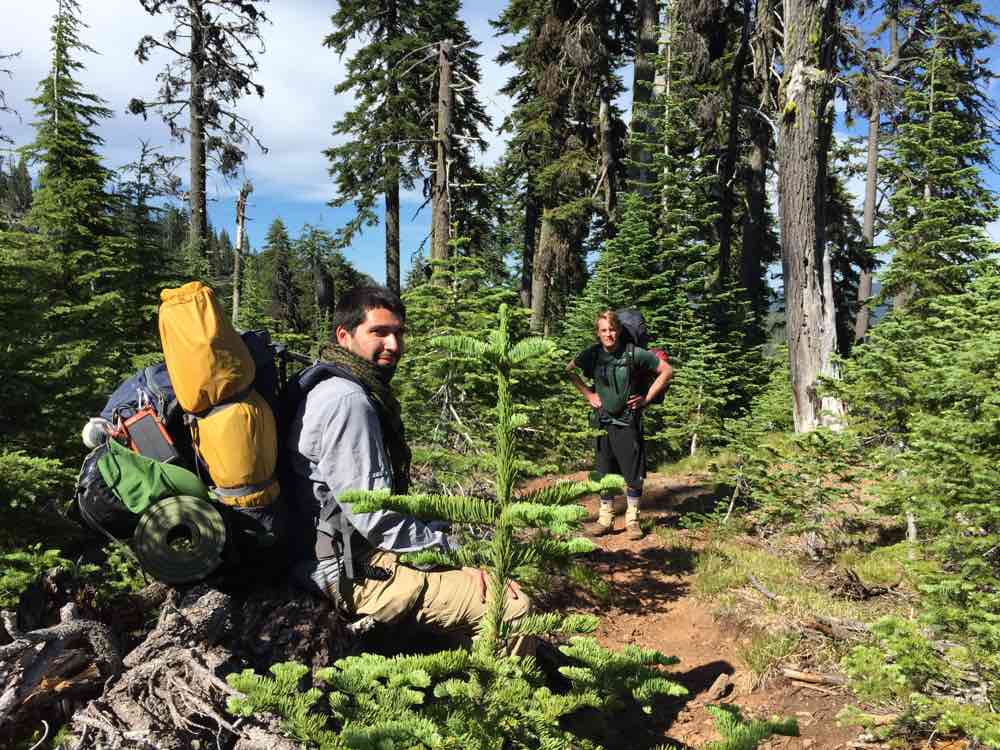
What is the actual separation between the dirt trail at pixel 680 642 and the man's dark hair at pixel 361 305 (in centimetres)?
266

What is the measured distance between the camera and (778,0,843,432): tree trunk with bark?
7.14m

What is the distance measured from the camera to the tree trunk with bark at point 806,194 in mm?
7145

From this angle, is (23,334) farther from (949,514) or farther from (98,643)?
(949,514)

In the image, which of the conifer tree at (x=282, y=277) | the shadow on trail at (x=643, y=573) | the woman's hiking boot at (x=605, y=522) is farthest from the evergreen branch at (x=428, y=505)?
the conifer tree at (x=282, y=277)

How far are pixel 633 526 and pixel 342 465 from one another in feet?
15.0

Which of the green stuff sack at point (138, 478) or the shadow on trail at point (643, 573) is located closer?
the green stuff sack at point (138, 478)

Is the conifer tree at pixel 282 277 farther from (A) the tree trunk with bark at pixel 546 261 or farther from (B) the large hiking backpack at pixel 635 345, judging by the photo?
(B) the large hiking backpack at pixel 635 345

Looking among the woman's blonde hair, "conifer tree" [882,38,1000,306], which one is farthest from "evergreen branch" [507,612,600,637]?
"conifer tree" [882,38,1000,306]

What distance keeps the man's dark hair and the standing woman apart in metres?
3.37

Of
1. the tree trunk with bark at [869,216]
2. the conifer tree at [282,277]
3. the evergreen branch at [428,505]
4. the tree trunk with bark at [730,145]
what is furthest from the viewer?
the conifer tree at [282,277]

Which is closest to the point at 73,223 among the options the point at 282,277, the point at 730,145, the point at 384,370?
the point at 384,370

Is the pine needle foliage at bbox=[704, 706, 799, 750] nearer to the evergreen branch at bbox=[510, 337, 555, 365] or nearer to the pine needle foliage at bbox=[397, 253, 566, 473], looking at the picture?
the evergreen branch at bbox=[510, 337, 555, 365]

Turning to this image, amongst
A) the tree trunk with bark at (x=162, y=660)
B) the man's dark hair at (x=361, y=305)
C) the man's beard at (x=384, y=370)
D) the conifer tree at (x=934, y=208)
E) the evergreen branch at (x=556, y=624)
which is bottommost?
the tree trunk with bark at (x=162, y=660)

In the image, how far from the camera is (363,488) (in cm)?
261
